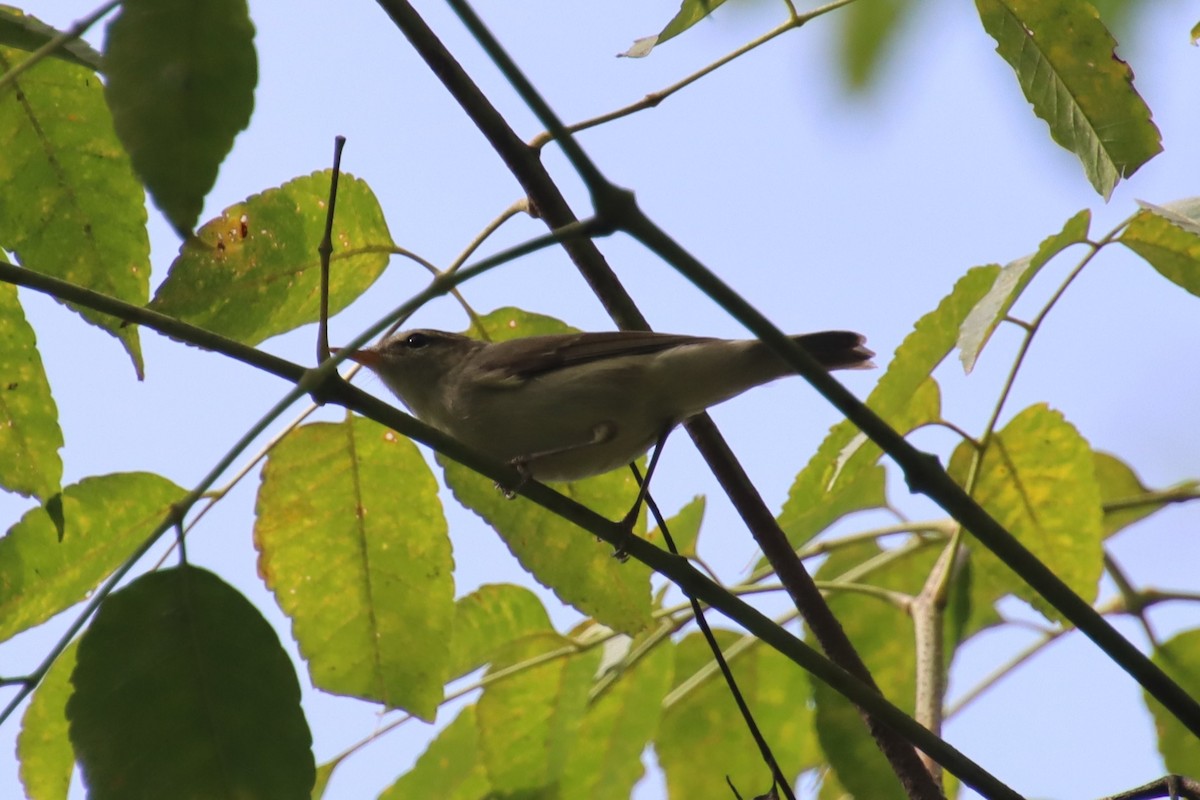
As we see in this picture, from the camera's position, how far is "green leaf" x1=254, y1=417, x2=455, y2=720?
2455 mm

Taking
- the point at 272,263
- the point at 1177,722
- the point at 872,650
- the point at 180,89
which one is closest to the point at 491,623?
the point at 872,650

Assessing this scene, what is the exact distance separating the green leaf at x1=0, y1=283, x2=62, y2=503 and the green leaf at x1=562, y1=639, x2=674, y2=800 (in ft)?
4.54

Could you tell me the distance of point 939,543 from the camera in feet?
10.4

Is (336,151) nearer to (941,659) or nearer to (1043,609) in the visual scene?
(941,659)

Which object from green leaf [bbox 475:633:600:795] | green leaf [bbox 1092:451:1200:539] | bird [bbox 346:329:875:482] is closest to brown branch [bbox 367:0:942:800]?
bird [bbox 346:329:875:482]

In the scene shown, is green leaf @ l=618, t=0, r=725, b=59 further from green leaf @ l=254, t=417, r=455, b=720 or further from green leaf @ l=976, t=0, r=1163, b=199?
green leaf @ l=254, t=417, r=455, b=720

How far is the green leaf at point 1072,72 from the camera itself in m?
2.13

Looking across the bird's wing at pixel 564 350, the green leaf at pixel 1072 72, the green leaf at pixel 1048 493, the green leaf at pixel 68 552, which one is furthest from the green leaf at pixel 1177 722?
the green leaf at pixel 68 552

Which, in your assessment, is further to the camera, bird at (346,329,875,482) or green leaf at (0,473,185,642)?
bird at (346,329,875,482)

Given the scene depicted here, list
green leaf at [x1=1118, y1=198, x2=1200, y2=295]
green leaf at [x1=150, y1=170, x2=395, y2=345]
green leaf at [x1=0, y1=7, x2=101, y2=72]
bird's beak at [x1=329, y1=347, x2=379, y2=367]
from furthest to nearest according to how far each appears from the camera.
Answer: bird's beak at [x1=329, y1=347, x2=379, y2=367] < green leaf at [x1=1118, y1=198, x2=1200, y2=295] < green leaf at [x1=150, y1=170, x2=395, y2=345] < green leaf at [x1=0, y1=7, x2=101, y2=72]

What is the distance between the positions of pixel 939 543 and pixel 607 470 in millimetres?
870

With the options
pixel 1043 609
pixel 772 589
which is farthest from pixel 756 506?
pixel 1043 609

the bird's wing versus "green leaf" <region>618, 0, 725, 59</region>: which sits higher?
the bird's wing

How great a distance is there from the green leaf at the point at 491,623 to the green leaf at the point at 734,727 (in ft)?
1.52
